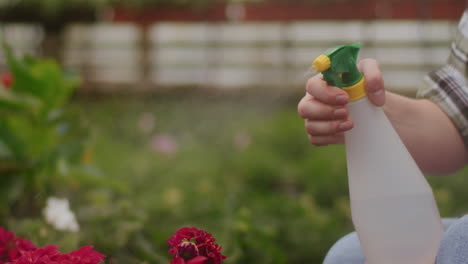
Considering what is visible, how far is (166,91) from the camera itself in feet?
14.6

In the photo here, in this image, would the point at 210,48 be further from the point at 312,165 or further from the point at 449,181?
the point at 449,181

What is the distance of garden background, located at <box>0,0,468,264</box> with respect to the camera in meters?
1.72

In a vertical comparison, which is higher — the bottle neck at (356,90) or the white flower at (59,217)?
the bottle neck at (356,90)

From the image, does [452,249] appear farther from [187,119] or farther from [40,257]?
[187,119]

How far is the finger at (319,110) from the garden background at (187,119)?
62 cm

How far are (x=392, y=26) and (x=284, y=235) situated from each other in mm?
2620

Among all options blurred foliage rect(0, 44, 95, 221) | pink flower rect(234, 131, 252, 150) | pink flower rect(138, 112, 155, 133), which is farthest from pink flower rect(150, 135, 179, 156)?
blurred foliage rect(0, 44, 95, 221)

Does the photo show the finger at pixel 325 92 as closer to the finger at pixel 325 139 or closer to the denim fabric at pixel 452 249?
the finger at pixel 325 139

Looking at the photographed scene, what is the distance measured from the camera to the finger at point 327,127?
656mm

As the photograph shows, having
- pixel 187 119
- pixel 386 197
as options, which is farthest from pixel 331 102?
pixel 187 119

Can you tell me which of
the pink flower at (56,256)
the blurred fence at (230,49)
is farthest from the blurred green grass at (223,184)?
the pink flower at (56,256)

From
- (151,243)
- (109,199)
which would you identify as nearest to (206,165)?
(109,199)

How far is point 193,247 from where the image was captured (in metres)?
0.68

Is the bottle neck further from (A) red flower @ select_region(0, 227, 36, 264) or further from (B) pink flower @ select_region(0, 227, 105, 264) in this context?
(A) red flower @ select_region(0, 227, 36, 264)
